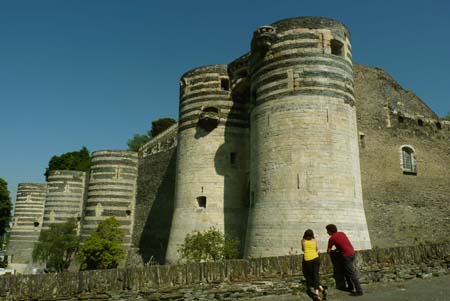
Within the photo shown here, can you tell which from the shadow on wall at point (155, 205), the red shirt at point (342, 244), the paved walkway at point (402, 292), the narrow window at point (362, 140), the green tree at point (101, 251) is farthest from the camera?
the shadow on wall at point (155, 205)

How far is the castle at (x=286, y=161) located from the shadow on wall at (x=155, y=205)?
109 mm

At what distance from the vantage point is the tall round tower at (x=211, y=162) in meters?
16.6

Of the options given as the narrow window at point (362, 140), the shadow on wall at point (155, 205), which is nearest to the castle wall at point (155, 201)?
the shadow on wall at point (155, 205)

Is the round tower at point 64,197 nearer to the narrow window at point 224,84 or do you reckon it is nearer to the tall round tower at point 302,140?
the narrow window at point 224,84

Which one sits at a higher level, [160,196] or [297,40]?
[297,40]

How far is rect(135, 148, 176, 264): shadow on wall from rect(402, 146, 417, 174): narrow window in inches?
514

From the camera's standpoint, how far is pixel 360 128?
18109 mm

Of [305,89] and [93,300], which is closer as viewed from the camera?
[93,300]

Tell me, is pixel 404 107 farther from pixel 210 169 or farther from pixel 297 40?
pixel 210 169

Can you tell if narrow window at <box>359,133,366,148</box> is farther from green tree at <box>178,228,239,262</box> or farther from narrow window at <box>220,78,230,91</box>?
green tree at <box>178,228,239,262</box>

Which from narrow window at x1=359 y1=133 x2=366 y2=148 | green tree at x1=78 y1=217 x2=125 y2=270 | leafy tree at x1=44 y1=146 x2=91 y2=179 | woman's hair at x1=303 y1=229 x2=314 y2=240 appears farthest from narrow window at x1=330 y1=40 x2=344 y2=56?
leafy tree at x1=44 y1=146 x2=91 y2=179

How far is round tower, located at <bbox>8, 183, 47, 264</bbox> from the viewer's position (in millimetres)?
32281

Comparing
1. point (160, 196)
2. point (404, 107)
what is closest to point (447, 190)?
point (404, 107)

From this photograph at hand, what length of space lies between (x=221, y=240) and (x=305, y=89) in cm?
640
